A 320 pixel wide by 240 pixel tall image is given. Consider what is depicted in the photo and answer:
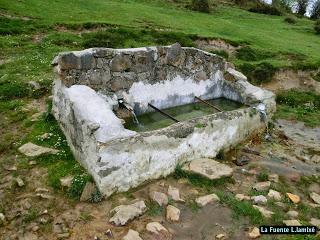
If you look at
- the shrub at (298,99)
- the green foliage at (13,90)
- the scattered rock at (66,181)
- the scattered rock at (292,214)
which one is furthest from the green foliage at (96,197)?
the shrub at (298,99)

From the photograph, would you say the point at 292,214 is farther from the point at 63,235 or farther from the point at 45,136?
the point at 45,136

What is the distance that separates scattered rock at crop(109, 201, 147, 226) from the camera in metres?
6.39

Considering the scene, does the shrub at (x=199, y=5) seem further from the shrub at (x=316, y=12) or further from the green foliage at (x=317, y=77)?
the shrub at (x=316, y=12)

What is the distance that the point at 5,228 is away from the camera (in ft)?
20.3

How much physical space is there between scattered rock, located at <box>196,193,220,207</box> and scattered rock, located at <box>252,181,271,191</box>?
41.6 inches

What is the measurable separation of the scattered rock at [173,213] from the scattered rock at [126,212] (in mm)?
398

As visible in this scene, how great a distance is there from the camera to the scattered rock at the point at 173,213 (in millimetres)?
6641

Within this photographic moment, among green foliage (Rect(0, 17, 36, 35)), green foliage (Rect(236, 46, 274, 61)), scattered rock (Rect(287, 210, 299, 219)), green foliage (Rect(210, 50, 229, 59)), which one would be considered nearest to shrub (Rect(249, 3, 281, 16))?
green foliage (Rect(236, 46, 274, 61))

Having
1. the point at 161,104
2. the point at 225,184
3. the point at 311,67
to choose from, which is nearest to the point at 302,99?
the point at 311,67

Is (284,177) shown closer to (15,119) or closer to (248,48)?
(15,119)

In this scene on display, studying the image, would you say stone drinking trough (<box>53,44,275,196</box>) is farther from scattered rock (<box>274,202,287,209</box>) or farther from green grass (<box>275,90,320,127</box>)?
green grass (<box>275,90,320,127</box>)

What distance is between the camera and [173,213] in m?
6.73

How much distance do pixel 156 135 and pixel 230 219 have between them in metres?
1.95

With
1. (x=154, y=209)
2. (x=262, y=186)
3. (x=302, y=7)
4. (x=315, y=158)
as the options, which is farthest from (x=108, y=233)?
(x=302, y=7)
